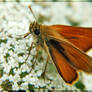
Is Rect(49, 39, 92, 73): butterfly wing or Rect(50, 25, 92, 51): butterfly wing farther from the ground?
Rect(50, 25, 92, 51): butterfly wing

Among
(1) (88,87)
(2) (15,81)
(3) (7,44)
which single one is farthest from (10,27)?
(1) (88,87)

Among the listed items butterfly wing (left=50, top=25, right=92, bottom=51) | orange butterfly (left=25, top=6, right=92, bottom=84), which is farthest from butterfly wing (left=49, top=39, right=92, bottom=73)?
butterfly wing (left=50, top=25, right=92, bottom=51)

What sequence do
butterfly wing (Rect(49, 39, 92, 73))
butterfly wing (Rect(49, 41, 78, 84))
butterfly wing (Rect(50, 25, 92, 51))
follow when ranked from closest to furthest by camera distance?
1. butterfly wing (Rect(49, 39, 92, 73))
2. butterfly wing (Rect(49, 41, 78, 84))
3. butterfly wing (Rect(50, 25, 92, 51))

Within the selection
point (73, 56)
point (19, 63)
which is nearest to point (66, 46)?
point (73, 56)

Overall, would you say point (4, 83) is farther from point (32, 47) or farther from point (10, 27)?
point (10, 27)

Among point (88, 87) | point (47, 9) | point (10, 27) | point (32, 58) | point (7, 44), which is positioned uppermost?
point (47, 9)

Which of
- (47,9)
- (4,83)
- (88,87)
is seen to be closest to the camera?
(4,83)

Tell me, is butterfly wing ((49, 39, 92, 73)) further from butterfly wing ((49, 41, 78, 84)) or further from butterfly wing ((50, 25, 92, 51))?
butterfly wing ((50, 25, 92, 51))
